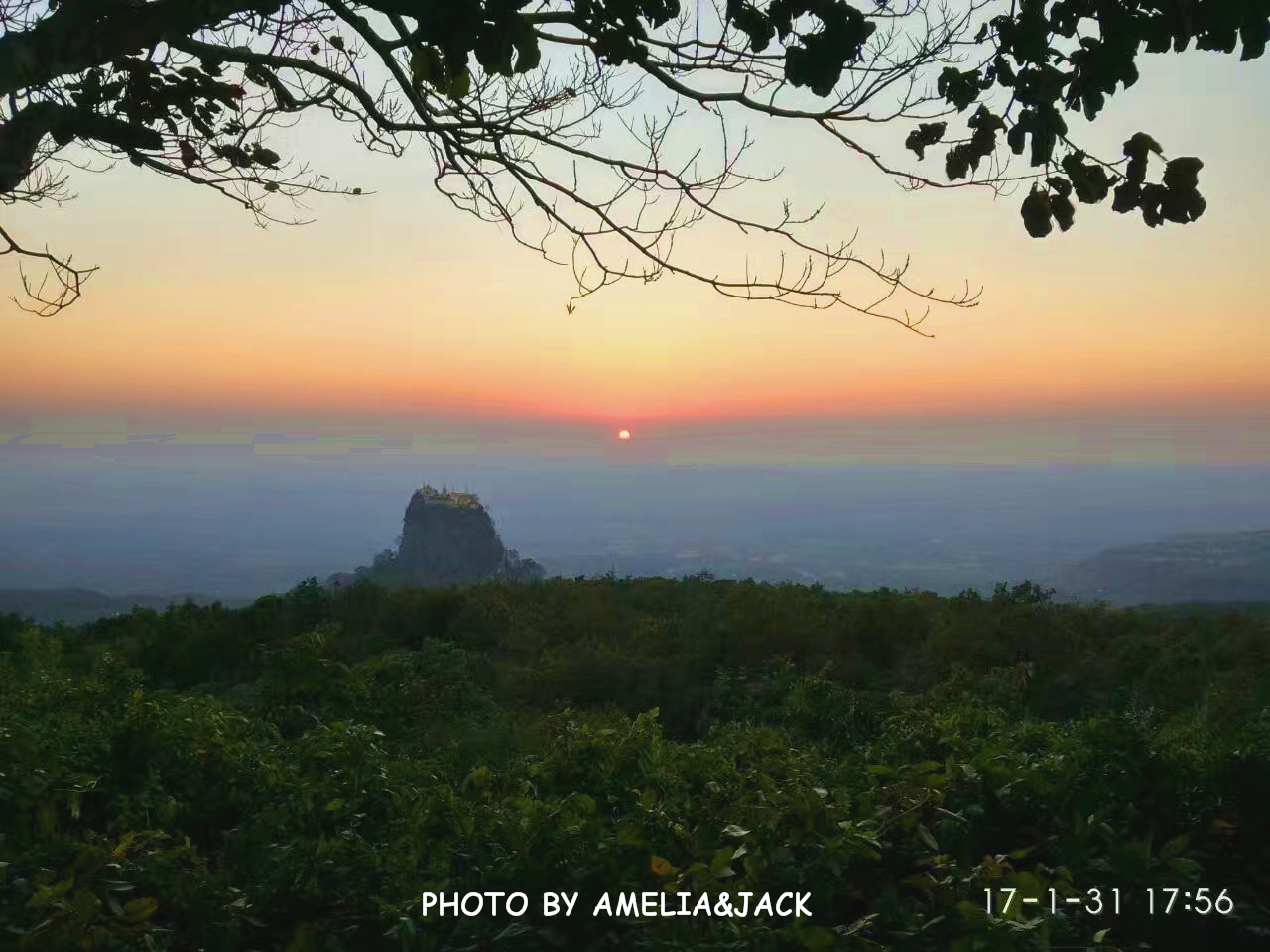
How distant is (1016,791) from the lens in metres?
4.30

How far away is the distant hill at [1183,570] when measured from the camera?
24766 mm

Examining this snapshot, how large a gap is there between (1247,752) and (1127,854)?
143cm

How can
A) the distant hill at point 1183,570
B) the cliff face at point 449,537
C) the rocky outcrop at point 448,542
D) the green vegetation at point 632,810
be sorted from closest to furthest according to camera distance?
the green vegetation at point 632,810 → the distant hill at point 1183,570 → the rocky outcrop at point 448,542 → the cliff face at point 449,537

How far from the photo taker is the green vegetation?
10.5 ft

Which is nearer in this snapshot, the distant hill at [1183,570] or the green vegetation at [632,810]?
the green vegetation at [632,810]

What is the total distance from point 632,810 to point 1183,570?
32.5m

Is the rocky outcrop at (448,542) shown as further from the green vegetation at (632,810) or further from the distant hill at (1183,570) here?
the green vegetation at (632,810)

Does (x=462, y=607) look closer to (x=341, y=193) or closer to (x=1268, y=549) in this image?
(x=341, y=193)

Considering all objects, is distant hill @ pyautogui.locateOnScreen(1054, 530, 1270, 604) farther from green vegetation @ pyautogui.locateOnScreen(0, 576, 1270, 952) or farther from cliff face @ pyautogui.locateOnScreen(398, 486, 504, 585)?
cliff face @ pyautogui.locateOnScreen(398, 486, 504, 585)

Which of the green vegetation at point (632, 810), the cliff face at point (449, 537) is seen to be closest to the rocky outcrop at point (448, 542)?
the cliff face at point (449, 537)

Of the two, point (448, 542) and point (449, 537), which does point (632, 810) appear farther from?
point (449, 537)

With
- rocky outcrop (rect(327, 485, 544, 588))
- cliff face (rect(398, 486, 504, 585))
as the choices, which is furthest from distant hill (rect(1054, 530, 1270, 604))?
cliff face (rect(398, 486, 504, 585))

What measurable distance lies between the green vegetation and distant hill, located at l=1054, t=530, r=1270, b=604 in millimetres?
16750

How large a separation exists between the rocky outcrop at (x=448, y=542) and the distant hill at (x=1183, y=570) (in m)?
22.4
